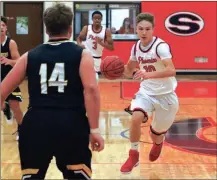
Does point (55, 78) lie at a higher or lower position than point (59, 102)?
higher

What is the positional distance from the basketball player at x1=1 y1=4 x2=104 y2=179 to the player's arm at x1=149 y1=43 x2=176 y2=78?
1.73 m

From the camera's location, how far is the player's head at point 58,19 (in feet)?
9.07

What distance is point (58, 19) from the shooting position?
2762 mm

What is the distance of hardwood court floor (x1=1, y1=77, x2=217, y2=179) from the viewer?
4895mm

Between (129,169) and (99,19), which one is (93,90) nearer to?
(129,169)

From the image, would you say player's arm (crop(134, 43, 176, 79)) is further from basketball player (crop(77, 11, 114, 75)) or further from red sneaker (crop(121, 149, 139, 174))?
basketball player (crop(77, 11, 114, 75))

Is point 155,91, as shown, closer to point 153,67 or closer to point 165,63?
point 153,67

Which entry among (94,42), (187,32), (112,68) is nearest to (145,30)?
(112,68)

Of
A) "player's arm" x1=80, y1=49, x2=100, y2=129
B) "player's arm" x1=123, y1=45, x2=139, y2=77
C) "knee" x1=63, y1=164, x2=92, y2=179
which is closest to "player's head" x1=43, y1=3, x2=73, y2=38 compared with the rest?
"player's arm" x1=80, y1=49, x2=100, y2=129

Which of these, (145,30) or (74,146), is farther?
(145,30)

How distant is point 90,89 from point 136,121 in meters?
2.13

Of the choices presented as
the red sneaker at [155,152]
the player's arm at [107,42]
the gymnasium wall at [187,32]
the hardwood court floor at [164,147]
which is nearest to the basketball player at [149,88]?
the red sneaker at [155,152]

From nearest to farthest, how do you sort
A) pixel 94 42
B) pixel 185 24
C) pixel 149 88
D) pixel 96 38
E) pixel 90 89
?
1. pixel 90 89
2. pixel 149 88
3. pixel 96 38
4. pixel 94 42
5. pixel 185 24

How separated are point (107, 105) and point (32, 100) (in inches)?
273
